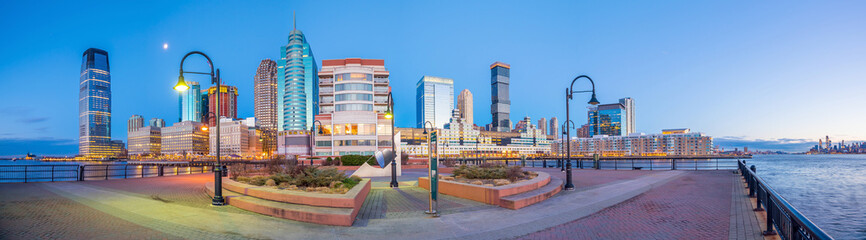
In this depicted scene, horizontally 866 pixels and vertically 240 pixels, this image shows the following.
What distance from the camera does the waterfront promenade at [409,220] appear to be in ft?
23.9

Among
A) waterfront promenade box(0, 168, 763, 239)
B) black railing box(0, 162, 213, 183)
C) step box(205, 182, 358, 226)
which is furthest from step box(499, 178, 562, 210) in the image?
black railing box(0, 162, 213, 183)

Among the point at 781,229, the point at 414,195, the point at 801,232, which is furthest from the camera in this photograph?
the point at 414,195

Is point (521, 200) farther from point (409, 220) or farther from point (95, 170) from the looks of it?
point (95, 170)

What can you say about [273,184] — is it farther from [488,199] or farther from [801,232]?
[801,232]

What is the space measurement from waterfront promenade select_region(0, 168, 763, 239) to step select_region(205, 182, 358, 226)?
0.68 ft

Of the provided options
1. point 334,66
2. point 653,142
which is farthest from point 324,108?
point 653,142

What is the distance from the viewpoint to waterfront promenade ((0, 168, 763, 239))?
7297 mm

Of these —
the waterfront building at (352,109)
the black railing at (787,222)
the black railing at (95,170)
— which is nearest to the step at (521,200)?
the black railing at (787,222)

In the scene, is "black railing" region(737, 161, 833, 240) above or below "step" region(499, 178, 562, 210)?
above

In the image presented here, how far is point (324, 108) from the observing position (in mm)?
78438

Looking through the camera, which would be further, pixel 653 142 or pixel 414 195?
pixel 653 142

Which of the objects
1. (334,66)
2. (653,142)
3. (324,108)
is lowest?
(653,142)

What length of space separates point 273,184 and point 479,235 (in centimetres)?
797

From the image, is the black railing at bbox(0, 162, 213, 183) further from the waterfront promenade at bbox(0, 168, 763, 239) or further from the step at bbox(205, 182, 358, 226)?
the step at bbox(205, 182, 358, 226)
